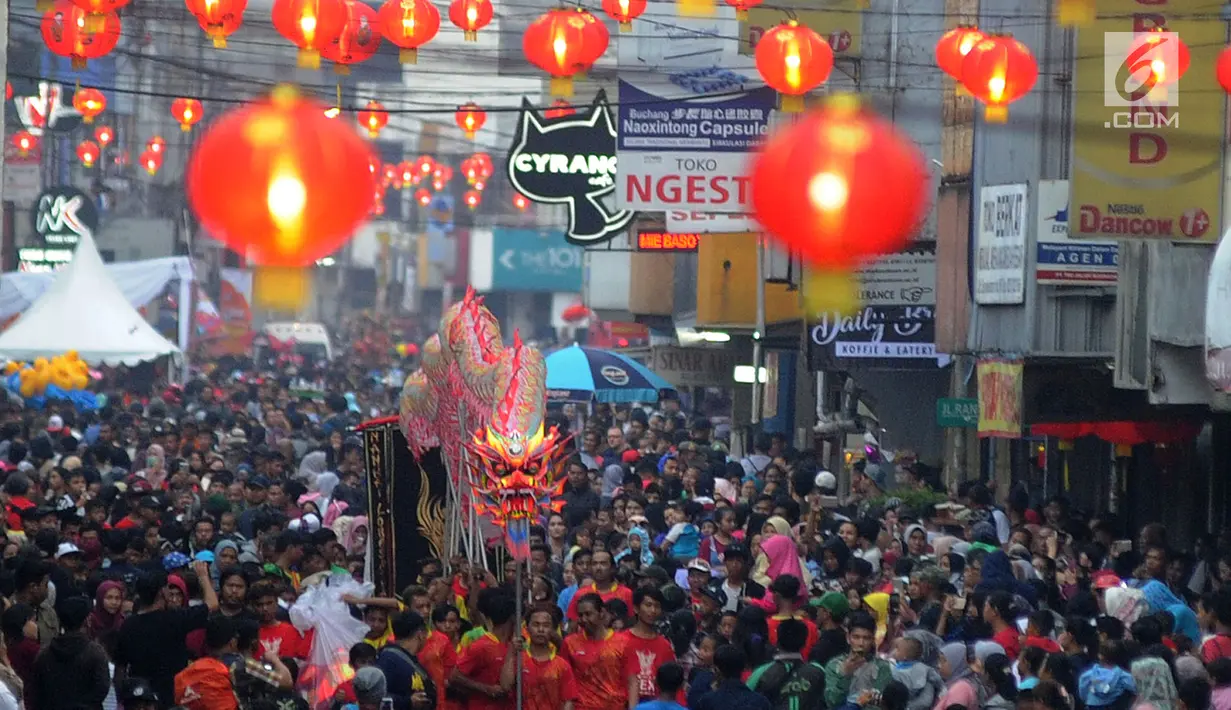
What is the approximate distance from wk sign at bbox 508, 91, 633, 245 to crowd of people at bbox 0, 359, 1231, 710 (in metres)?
5.09

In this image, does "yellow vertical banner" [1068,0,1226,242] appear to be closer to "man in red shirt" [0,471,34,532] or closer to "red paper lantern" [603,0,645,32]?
"red paper lantern" [603,0,645,32]

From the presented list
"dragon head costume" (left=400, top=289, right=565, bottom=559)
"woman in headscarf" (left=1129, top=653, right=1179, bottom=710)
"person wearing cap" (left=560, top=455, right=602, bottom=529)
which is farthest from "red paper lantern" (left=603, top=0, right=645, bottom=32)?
"woman in headscarf" (left=1129, top=653, right=1179, bottom=710)

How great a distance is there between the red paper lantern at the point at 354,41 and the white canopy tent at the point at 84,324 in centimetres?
1366

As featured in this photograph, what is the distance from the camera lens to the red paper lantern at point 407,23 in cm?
1565

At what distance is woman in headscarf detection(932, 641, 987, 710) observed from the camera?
9648 millimetres

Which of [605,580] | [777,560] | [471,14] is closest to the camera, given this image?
[605,580]

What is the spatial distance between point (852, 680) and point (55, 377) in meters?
21.0

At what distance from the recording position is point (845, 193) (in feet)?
71.5

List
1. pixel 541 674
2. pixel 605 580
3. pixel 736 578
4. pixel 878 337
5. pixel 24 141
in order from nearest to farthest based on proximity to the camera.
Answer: pixel 541 674 → pixel 605 580 → pixel 736 578 → pixel 878 337 → pixel 24 141

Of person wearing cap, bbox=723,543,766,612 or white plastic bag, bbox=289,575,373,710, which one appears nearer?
white plastic bag, bbox=289,575,373,710

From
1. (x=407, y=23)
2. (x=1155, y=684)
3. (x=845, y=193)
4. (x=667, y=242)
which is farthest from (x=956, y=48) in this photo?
(x=667, y=242)

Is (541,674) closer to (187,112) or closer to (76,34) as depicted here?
(76,34)

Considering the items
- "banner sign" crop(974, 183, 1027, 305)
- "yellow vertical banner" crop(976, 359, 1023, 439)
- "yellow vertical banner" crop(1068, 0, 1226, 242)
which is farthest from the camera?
"banner sign" crop(974, 183, 1027, 305)

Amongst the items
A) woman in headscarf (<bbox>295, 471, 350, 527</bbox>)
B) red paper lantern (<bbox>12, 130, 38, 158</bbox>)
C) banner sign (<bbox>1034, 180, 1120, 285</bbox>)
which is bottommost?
woman in headscarf (<bbox>295, 471, 350, 527</bbox>)
